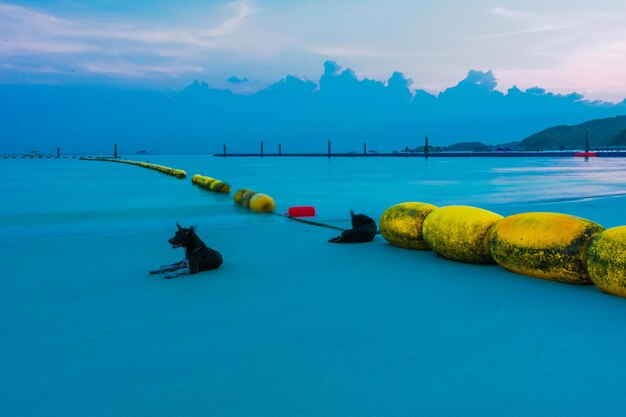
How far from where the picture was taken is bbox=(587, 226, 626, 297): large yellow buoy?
5539mm

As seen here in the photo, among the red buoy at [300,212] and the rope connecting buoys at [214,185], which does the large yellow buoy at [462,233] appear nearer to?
the red buoy at [300,212]

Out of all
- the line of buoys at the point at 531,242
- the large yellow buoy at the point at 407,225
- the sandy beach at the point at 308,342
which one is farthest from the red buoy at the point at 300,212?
the sandy beach at the point at 308,342

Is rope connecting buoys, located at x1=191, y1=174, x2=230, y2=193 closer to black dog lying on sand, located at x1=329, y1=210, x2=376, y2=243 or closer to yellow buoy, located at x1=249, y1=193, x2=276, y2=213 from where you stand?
yellow buoy, located at x1=249, y1=193, x2=276, y2=213

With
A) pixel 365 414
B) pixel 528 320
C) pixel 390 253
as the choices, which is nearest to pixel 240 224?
pixel 390 253

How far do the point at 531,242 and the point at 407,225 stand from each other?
2.65 meters

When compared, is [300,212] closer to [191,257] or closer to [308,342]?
[191,257]

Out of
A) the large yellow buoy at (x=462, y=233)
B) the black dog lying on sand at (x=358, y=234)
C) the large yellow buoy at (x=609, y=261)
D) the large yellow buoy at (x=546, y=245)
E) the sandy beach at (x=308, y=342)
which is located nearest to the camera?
the sandy beach at (x=308, y=342)

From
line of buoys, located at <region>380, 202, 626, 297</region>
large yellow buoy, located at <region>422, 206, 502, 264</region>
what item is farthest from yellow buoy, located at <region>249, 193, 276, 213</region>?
large yellow buoy, located at <region>422, 206, 502, 264</region>

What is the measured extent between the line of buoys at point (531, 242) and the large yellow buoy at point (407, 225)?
0.02 m

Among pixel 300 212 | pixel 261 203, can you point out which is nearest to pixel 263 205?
pixel 261 203

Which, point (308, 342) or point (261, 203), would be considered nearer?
point (308, 342)

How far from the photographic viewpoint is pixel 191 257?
7.23 m

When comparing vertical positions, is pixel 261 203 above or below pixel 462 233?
below

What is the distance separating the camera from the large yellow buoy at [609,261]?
18.2 ft
